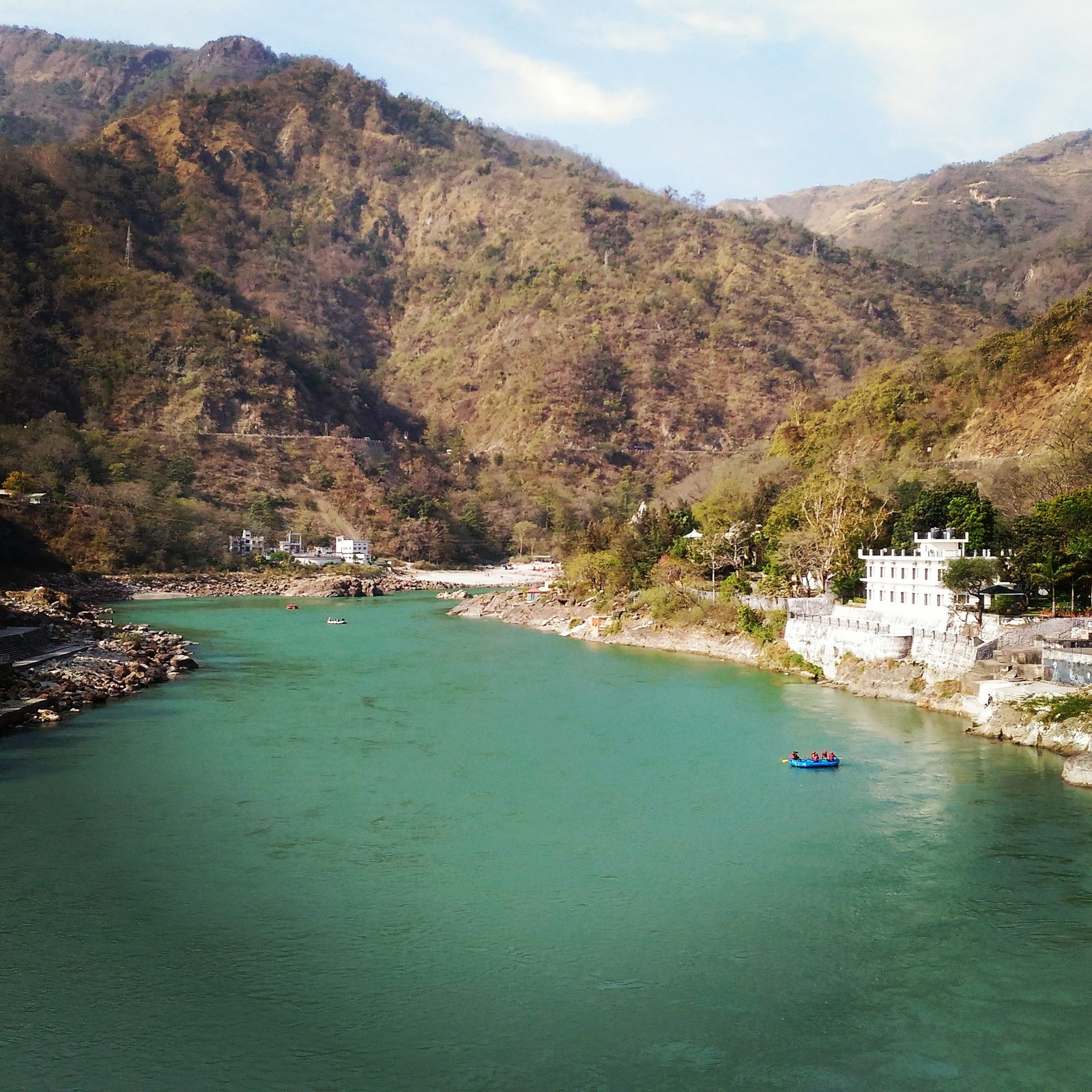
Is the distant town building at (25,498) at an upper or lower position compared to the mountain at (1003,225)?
lower

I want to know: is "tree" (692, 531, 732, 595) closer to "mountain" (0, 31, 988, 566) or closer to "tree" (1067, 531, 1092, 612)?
"tree" (1067, 531, 1092, 612)

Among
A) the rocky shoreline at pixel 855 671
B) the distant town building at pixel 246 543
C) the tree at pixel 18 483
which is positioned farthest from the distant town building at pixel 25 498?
the rocky shoreline at pixel 855 671

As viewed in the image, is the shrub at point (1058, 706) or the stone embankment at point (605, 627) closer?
the shrub at point (1058, 706)

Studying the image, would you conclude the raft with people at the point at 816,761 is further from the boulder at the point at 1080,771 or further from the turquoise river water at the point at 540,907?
the boulder at the point at 1080,771

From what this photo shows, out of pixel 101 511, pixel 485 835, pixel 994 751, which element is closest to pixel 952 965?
pixel 485 835

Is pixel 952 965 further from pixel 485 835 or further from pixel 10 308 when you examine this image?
pixel 10 308

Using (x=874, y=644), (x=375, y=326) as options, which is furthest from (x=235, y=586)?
(x=375, y=326)
